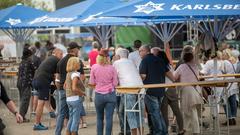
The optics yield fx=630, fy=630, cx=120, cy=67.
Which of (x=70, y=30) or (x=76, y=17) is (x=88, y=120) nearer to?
(x=76, y=17)

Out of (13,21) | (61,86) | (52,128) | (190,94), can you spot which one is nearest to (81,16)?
(52,128)

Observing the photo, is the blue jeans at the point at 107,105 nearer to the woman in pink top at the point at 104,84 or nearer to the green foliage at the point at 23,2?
the woman in pink top at the point at 104,84

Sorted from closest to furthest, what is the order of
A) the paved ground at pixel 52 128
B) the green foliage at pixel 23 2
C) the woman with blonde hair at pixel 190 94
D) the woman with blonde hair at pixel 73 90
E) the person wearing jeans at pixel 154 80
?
1. the woman with blonde hair at pixel 73 90
2. the person wearing jeans at pixel 154 80
3. the woman with blonde hair at pixel 190 94
4. the paved ground at pixel 52 128
5. the green foliage at pixel 23 2

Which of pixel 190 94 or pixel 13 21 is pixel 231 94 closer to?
pixel 190 94

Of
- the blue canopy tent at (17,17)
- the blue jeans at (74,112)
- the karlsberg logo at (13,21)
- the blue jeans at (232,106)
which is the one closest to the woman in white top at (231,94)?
the blue jeans at (232,106)

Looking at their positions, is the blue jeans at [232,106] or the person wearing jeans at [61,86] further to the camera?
the blue jeans at [232,106]

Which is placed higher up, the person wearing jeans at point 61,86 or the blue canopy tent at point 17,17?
the blue canopy tent at point 17,17

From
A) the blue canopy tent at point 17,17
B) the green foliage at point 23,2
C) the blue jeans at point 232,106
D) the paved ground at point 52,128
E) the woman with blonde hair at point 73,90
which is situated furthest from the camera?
the green foliage at point 23,2

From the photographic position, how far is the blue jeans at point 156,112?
11.6 metres

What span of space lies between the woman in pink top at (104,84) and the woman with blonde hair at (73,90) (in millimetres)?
304

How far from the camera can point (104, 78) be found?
11305 millimetres

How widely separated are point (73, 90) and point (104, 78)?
1.97ft

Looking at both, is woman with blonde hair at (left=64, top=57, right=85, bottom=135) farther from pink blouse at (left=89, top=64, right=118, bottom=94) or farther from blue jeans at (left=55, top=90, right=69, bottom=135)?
blue jeans at (left=55, top=90, right=69, bottom=135)

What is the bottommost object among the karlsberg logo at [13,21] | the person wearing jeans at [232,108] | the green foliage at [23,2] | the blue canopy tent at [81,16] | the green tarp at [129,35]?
the person wearing jeans at [232,108]
